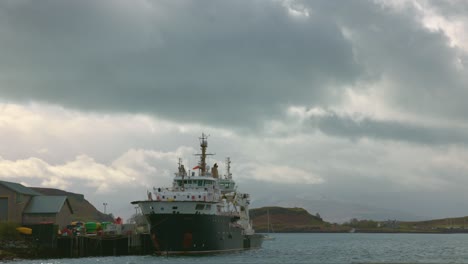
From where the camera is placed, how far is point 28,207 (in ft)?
301

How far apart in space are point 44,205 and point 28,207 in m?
2.30

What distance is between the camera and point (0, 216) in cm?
8819

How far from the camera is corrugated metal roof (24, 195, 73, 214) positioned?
9138 centimetres

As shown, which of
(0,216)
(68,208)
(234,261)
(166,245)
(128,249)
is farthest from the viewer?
(68,208)

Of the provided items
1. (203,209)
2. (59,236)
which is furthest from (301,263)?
(59,236)

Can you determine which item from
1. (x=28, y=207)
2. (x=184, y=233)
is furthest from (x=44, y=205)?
(x=184, y=233)

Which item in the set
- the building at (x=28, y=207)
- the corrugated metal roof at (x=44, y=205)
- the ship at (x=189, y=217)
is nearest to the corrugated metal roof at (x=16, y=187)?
the building at (x=28, y=207)

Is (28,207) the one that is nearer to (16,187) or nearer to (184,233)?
(16,187)

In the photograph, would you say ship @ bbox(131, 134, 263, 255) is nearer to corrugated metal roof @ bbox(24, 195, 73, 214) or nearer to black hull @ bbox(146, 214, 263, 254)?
black hull @ bbox(146, 214, 263, 254)

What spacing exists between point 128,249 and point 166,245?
9.14 m

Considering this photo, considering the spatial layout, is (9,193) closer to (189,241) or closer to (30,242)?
(30,242)

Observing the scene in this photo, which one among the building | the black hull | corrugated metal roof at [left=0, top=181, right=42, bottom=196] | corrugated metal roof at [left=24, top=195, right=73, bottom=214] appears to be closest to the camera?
the black hull

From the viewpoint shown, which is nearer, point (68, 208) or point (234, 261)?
point (234, 261)

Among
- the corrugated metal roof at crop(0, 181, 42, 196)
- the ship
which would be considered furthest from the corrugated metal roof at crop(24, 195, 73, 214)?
the ship
